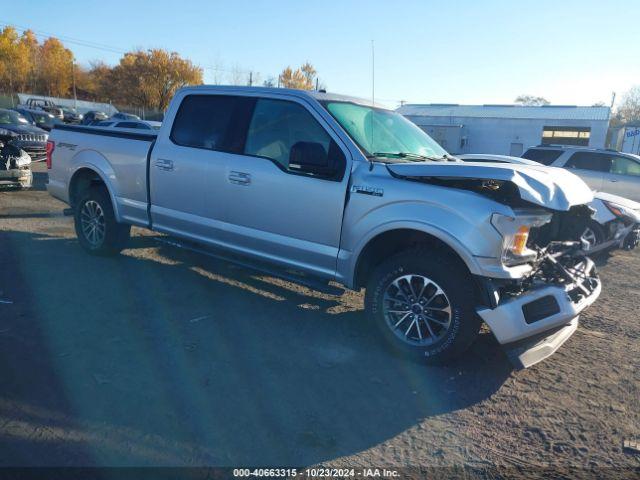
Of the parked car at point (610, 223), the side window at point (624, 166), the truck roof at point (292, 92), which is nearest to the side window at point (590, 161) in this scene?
the side window at point (624, 166)

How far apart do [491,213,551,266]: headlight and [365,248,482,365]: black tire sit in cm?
34

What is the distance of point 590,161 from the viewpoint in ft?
39.3

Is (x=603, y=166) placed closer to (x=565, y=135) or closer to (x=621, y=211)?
(x=621, y=211)

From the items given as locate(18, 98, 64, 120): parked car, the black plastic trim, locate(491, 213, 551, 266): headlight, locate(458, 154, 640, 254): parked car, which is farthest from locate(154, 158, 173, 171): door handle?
locate(18, 98, 64, 120): parked car

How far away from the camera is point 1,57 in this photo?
69.7 metres

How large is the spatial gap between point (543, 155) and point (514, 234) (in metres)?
9.88

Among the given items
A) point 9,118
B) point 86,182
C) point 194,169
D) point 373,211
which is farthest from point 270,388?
point 9,118

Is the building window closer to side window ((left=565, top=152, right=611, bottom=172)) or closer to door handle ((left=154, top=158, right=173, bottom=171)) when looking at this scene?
side window ((left=565, top=152, right=611, bottom=172))

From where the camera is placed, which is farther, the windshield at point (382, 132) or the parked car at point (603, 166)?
the parked car at point (603, 166)

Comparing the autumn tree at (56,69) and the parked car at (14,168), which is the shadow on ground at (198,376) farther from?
the autumn tree at (56,69)

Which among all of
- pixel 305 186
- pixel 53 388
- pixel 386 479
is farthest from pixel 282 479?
pixel 305 186

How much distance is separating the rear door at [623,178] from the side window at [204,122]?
10.3 meters

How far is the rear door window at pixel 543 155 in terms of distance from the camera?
12195 millimetres

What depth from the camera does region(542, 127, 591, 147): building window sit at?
122 feet
